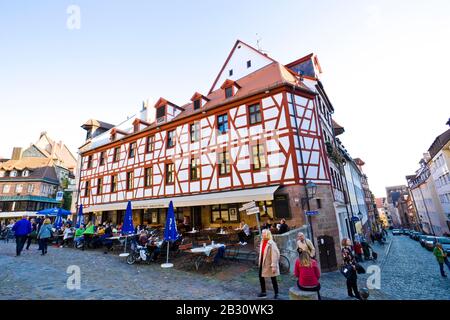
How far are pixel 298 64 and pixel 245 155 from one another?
33.3 ft

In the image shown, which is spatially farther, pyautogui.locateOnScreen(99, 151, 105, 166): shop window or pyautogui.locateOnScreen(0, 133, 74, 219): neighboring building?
pyautogui.locateOnScreen(0, 133, 74, 219): neighboring building

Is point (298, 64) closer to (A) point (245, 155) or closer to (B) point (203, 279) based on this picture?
(A) point (245, 155)

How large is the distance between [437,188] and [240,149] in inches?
1603

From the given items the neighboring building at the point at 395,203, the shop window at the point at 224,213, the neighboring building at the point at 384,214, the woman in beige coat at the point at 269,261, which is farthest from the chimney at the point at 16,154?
the neighboring building at the point at 384,214

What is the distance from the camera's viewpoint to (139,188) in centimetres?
1836

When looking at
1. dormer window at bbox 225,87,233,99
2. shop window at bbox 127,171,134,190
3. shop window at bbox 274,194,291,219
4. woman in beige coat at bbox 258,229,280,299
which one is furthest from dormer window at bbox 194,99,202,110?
woman in beige coat at bbox 258,229,280,299

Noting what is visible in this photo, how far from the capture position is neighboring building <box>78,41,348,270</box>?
12.2 meters

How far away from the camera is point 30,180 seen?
118 ft

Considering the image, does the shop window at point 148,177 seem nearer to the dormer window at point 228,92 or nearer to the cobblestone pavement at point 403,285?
the dormer window at point 228,92

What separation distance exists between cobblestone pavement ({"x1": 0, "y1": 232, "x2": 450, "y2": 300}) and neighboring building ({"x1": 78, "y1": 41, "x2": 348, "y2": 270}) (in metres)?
3.50

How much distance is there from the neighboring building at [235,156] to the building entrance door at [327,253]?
0.16 ft

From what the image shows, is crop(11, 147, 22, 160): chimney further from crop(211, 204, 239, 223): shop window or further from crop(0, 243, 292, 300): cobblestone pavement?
crop(211, 204, 239, 223): shop window

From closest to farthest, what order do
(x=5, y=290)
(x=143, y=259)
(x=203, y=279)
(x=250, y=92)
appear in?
1. (x=5, y=290)
2. (x=203, y=279)
3. (x=143, y=259)
4. (x=250, y=92)
